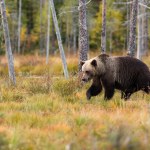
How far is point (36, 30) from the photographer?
58688mm

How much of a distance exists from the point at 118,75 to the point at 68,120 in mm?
3498

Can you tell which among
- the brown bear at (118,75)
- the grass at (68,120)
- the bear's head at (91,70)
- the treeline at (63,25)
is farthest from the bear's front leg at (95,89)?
the treeline at (63,25)

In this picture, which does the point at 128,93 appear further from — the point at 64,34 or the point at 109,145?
the point at 64,34

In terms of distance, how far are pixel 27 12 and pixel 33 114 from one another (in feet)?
168

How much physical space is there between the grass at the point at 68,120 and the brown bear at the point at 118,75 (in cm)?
41

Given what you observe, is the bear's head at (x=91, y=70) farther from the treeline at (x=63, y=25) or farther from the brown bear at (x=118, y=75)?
the treeline at (x=63, y=25)

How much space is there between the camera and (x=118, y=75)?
11406mm

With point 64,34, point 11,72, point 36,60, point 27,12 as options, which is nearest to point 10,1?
point 27,12

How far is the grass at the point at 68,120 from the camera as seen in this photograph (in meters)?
5.87

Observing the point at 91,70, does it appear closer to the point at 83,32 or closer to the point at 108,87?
the point at 108,87

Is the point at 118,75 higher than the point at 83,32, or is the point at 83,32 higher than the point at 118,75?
the point at 83,32

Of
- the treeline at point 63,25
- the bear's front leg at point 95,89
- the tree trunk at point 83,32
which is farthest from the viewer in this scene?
the treeline at point 63,25

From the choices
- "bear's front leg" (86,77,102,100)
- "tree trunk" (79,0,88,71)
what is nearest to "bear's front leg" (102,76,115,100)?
"bear's front leg" (86,77,102,100)

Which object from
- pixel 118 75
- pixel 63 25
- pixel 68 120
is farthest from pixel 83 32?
pixel 63 25
